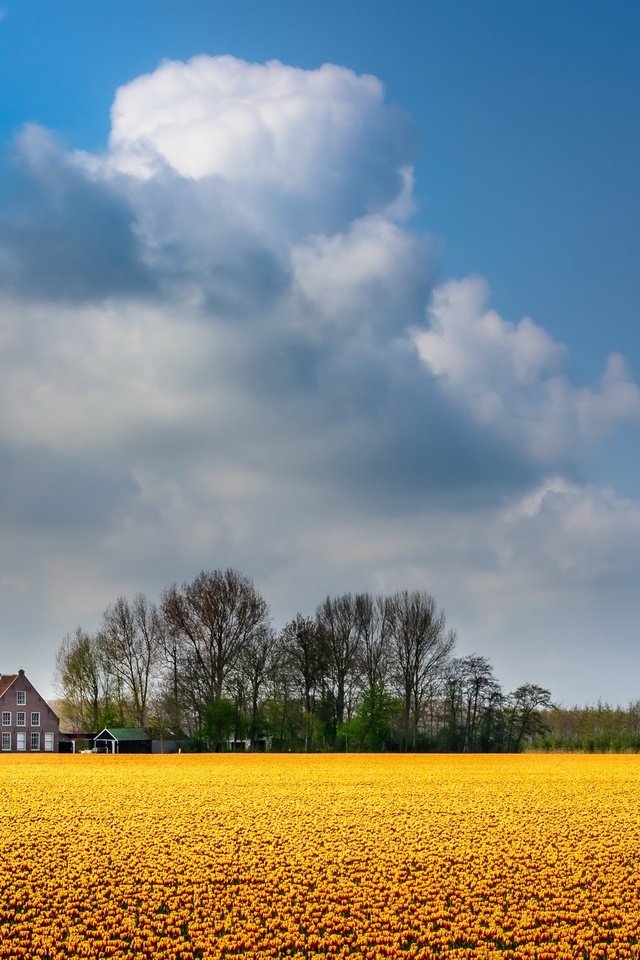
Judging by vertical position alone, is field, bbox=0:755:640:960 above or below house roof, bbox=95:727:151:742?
above

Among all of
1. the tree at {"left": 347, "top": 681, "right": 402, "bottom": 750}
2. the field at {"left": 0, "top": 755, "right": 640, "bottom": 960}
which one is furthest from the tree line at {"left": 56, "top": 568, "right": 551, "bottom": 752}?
the field at {"left": 0, "top": 755, "right": 640, "bottom": 960}

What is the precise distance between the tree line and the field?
67095 millimetres

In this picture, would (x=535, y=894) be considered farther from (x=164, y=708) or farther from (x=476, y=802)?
(x=164, y=708)

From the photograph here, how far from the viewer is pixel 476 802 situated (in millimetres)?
31703

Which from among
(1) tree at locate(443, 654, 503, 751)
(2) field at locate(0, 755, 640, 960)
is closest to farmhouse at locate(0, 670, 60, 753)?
(1) tree at locate(443, 654, 503, 751)

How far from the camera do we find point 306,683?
3932 inches

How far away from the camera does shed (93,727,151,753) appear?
102m

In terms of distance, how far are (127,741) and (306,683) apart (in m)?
21.4

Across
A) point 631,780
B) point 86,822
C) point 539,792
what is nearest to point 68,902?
point 86,822

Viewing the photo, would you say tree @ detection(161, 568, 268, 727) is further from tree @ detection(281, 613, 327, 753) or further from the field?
the field

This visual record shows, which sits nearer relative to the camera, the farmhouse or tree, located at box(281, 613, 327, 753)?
tree, located at box(281, 613, 327, 753)

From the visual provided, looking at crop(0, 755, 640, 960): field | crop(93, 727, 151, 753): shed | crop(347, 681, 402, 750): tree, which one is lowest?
crop(93, 727, 151, 753): shed

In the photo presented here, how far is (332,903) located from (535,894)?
12.2ft

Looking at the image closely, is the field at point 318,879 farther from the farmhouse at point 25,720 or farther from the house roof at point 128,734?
the farmhouse at point 25,720
